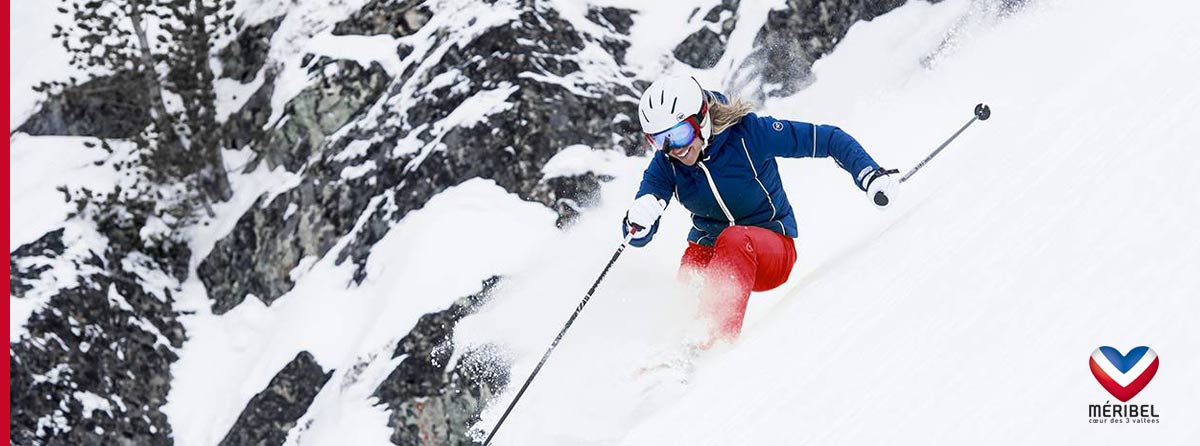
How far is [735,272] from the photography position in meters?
5.39

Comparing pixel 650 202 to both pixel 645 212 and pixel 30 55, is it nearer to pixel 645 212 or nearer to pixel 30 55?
pixel 645 212

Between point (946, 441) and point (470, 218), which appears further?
point (470, 218)

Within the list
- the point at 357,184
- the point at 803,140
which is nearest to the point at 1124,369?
the point at 803,140

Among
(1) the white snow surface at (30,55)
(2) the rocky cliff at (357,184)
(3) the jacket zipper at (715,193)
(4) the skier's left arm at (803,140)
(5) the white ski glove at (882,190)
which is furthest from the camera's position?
(1) the white snow surface at (30,55)

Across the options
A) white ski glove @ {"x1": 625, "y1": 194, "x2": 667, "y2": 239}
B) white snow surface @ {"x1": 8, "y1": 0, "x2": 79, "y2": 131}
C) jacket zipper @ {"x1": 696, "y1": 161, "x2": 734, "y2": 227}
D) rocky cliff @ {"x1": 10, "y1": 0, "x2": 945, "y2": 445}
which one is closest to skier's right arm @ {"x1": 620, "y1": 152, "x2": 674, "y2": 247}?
white ski glove @ {"x1": 625, "y1": 194, "x2": 667, "y2": 239}

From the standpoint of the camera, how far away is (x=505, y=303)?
29.2ft

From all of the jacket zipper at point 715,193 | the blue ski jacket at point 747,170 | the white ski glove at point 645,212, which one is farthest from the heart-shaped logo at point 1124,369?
the white ski glove at point 645,212

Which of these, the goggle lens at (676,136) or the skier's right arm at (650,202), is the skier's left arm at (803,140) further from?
the skier's right arm at (650,202)

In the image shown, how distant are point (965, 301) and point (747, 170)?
70.4 inches

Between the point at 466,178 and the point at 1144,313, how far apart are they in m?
7.69

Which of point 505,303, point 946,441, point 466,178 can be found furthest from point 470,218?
point 946,441

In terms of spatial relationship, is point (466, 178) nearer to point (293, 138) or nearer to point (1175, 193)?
point (293, 138)

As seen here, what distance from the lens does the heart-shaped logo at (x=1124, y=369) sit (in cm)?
326

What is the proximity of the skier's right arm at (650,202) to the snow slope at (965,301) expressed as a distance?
0.62 m
